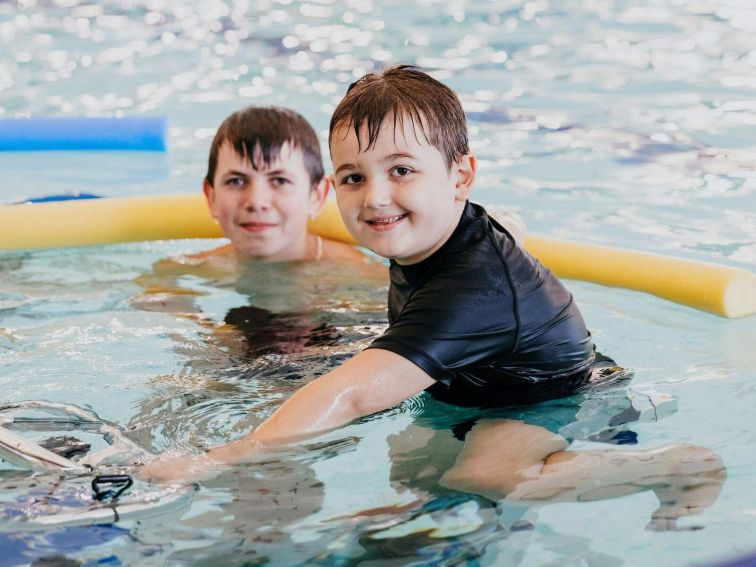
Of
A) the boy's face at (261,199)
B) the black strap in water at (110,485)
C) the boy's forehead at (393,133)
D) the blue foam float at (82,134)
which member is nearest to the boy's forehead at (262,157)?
the boy's face at (261,199)

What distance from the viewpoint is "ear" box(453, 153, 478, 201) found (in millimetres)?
2033

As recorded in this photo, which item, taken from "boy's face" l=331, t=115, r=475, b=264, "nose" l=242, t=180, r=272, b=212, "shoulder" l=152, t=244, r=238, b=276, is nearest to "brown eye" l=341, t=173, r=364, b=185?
"boy's face" l=331, t=115, r=475, b=264

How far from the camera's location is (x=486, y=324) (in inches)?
74.5

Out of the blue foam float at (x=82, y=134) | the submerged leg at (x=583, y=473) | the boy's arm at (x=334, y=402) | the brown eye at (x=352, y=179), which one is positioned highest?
the brown eye at (x=352, y=179)

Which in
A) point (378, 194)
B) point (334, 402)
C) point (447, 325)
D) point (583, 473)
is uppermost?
point (378, 194)

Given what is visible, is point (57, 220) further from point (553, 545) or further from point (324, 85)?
point (324, 85)

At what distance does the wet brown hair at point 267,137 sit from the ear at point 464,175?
1.14 metres

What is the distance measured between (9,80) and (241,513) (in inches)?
209

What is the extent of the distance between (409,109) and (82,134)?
3309mm

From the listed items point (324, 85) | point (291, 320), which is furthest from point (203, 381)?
point (324, 85)

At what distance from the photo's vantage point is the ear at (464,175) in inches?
80.0

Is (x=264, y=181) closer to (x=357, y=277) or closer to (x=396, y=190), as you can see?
(x=357, y=277)

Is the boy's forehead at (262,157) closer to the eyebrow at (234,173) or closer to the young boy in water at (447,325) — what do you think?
the eyebrow at (234,173)

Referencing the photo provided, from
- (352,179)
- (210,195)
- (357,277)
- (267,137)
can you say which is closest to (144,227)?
(210,195)
